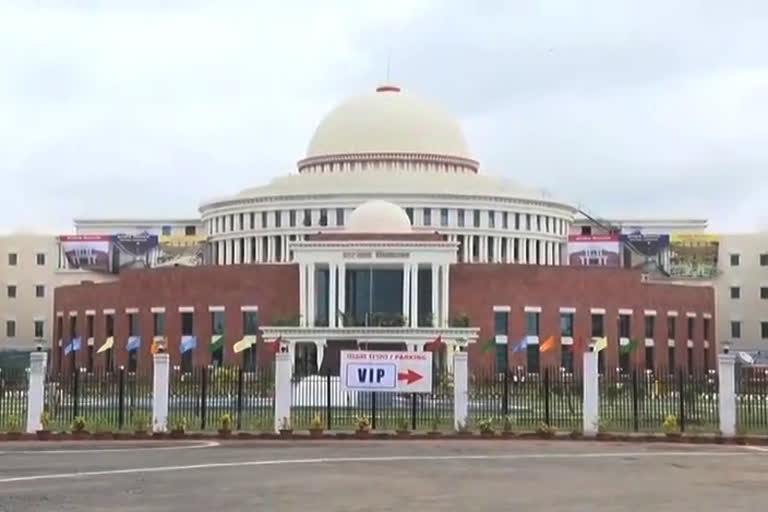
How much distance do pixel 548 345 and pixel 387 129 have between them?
33103mm

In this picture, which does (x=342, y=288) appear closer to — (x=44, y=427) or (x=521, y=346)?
(x=521, y=346)

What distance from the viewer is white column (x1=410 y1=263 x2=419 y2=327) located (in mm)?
78812

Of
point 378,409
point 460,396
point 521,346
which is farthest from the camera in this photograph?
point 521,346

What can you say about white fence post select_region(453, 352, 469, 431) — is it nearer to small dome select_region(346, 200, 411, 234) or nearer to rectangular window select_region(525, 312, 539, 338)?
rectangular window select_region(525, 312, 539, 338)

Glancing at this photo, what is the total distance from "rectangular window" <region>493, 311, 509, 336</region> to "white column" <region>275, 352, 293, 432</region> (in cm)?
4557

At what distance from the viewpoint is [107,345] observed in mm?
82688

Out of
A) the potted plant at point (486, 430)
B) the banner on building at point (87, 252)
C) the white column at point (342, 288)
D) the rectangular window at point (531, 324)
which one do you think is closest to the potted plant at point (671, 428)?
the potted plant at point (486, 430)

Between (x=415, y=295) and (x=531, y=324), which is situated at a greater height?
(x=415, y=295)

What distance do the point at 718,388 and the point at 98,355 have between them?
58680 mm

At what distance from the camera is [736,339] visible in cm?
11306

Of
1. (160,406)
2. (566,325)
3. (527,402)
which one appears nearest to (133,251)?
(566,325)

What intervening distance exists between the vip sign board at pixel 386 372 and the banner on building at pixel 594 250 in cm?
7385

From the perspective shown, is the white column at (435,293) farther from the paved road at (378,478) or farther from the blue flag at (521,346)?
the paved road at (378,478)

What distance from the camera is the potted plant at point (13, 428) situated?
32.9 m
